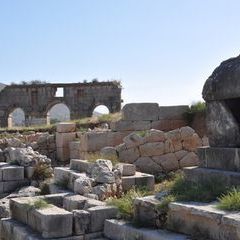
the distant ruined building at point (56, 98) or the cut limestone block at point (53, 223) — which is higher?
the distant ruined building at point (56, 98)

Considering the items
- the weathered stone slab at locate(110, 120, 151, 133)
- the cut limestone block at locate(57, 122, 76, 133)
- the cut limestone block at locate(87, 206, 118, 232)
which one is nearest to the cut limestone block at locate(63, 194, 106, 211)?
the cut limestone block at locate(87, 206, 118, 232)

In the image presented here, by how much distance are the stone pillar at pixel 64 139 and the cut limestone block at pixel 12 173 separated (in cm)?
532

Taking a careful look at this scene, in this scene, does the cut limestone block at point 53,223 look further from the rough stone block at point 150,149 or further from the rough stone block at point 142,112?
the rough stone block at point 142,112

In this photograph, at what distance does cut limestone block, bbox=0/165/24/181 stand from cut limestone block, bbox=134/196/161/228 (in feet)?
22.1

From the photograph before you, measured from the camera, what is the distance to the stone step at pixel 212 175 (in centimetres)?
563

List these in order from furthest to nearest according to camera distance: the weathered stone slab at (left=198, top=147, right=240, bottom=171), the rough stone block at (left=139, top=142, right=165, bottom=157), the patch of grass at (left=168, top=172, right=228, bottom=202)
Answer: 1. the rough stone block at (left=139, top=142, right=165, bottom=157)
2. the weathered stone slab at (left=198, top=147, right=240, bottom=171)
3. the patch of grass at (left=168, top=172, right=228, bottom=202)

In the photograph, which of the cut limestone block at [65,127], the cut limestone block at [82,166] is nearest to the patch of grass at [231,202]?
the cut limestone block at [82,166]

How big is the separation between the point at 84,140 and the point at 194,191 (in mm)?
9480

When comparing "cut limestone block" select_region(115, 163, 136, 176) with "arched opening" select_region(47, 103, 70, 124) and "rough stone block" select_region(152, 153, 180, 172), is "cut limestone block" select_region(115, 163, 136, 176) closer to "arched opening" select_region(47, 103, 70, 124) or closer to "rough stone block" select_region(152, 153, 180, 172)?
"rough stone block" select_region(152, 153, 180, 172)

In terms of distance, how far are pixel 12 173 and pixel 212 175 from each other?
7095 mm

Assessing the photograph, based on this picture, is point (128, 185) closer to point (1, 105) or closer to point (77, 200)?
point (77, 200)

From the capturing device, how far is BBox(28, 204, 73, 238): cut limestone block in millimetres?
6094

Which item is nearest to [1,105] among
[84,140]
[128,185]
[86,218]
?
[84,140]

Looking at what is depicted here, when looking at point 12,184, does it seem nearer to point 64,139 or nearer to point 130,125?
point 130,125
